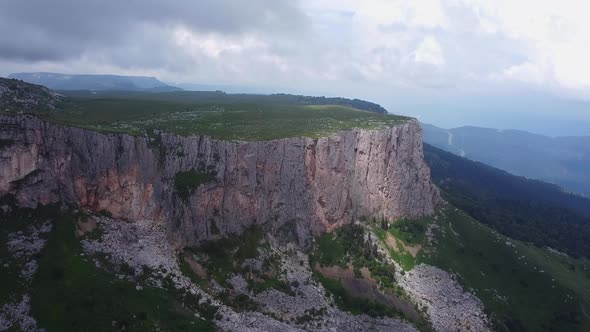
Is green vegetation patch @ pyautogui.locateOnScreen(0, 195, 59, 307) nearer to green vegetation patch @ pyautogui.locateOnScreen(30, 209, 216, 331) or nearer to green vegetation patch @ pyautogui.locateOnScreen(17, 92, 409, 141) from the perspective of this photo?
green vegetation patch @ pyautogui.locateOnScreen(30, 209, 216, 331)

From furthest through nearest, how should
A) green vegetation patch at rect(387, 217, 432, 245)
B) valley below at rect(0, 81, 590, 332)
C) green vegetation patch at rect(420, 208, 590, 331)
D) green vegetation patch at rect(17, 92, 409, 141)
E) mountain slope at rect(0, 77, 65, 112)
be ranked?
1. green vegetation patch at rect(387, 217, 432, 245)
2. mountain slope at rect(0, 77, 65, 112)
3. green vegetation patch at rect(17, 92, 409, 141)
4. green vegetation patch at rect(420, 208, 590, 331)
5. valley below at rect(0, 81, 590, 332)

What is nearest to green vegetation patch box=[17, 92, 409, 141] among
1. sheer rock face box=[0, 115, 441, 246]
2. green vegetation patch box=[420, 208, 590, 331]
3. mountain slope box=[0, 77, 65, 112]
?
mountain slope box=[0, 77, 65, 112]

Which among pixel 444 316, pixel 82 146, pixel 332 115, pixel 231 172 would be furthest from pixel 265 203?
pixel 332 115

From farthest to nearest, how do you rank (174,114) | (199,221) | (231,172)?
(174,114) → (231,172) → (199,221)

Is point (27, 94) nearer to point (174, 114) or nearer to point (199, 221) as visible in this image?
point (174, 114)

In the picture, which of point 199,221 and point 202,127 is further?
point 202,127

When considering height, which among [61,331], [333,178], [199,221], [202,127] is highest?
[202,127]

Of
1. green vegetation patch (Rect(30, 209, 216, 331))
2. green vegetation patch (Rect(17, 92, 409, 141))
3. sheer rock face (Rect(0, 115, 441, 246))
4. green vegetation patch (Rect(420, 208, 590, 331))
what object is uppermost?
green vegetation patch (Rect(17, 92, 409, 141))
